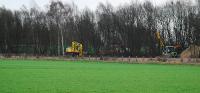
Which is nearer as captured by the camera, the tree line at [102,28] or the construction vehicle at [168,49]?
the construction vehicle at [168,49]

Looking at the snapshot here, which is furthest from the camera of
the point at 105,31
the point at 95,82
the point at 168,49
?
the point at 105,31

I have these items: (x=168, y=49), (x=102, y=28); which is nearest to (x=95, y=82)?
(x=168, y=49)

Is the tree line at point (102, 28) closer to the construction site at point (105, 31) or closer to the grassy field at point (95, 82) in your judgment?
the construction site at point (105, 31)

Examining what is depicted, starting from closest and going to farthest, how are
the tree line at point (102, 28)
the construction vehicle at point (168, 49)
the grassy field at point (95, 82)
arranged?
the grassy field at point (95, 82)
the construction vehicle at point (168, 49)
the tree line at point (102, 28)

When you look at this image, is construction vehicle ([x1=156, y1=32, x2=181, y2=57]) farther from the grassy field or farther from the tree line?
the grassy field

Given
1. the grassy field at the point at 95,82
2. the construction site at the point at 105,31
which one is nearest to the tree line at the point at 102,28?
the construction site at the point at 105,31

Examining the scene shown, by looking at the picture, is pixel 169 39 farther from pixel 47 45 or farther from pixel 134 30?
pixel 47 45

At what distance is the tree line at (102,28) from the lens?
8744 cm

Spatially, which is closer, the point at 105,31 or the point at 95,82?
the point at 95,82

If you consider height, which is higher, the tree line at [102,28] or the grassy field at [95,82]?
the tree line at [102,28]

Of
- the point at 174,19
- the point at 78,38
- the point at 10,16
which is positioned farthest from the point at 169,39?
the point at 10,16

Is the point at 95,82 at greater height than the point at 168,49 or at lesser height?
lesser

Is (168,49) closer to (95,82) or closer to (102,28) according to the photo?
(102,28)

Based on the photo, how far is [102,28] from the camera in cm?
9631
